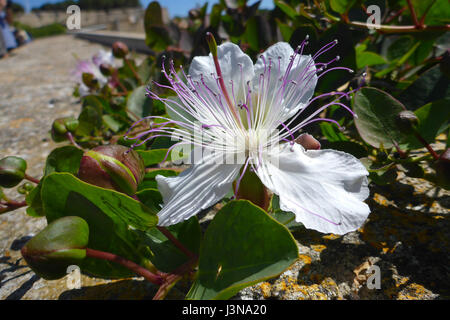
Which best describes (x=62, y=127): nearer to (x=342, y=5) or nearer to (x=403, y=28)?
(x=342, y=5)

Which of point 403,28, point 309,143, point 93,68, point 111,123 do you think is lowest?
point 111,123

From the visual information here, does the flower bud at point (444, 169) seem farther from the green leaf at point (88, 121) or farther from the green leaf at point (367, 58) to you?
the green leaf at point (88, 121)

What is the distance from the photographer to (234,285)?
18.1 inches

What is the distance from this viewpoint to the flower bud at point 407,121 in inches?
26.2

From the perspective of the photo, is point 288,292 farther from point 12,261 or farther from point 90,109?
point 90,109

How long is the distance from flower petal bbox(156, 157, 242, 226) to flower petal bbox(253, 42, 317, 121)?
0.17m

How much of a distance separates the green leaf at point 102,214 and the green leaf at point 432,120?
636 millimetres

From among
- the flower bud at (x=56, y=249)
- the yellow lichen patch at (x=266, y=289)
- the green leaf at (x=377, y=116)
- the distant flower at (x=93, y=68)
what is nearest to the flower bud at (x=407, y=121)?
the green leaf at (x=377, y=116)

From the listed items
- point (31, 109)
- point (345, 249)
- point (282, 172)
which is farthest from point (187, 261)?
point (31, 109)

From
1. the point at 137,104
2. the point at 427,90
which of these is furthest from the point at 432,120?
the point at 137,104

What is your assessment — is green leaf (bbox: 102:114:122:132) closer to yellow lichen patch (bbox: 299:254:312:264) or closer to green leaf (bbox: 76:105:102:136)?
green leaf (bbox: 76:105:102:136)

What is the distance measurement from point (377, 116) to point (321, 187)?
32cm

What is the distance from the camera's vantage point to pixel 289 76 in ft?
2.14
